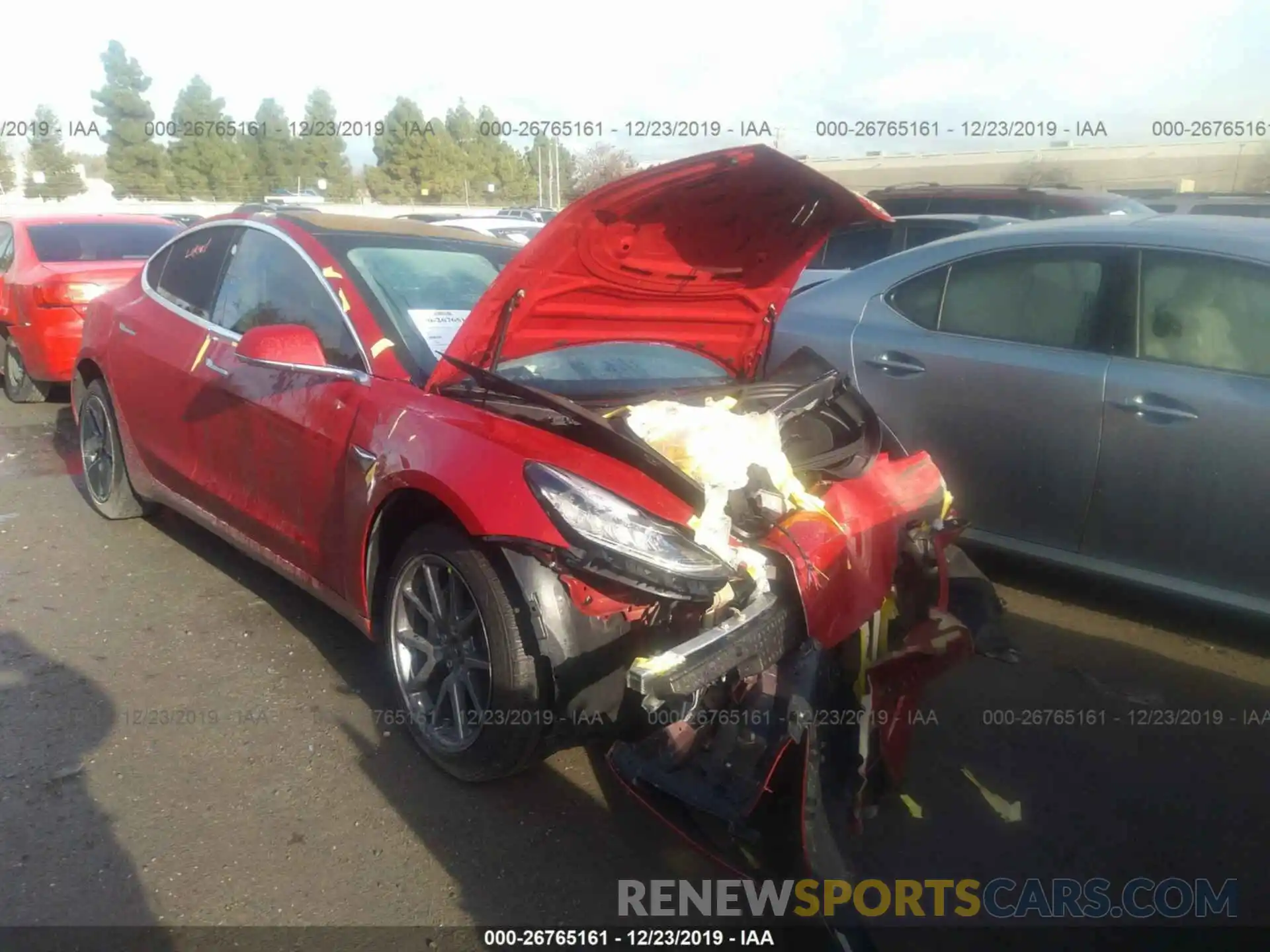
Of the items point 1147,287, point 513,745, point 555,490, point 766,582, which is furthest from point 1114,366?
point 513,745

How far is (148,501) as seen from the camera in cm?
498

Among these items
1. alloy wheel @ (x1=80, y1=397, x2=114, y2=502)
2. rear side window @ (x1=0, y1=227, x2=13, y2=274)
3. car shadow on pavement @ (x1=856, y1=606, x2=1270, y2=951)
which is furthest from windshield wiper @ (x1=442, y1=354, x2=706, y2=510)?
rear side window @ (x1=0, y1=227, x2=13, y2=274)

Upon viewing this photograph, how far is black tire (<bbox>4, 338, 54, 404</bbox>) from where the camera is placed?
805 cm

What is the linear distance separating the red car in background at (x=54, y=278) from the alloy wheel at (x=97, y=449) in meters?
1.92

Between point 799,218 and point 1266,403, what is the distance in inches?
68.8

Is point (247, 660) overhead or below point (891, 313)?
below

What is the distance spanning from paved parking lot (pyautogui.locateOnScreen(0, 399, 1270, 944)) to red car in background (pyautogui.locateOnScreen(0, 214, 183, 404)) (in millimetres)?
3755

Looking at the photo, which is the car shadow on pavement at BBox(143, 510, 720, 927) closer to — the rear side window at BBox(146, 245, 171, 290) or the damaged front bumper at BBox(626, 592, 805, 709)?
the damaged front bumper at BBox(626, 592, 805, 709)

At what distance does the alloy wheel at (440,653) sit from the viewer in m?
2.74

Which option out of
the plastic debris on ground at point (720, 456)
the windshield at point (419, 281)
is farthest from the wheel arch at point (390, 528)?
the plastic debris on ground at point (720, 456)

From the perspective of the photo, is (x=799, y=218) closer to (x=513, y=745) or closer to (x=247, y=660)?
(x=513, y=745)

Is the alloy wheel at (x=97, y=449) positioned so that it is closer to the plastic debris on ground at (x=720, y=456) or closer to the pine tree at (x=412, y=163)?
the plastic debris on ground at (x=720, y=456)

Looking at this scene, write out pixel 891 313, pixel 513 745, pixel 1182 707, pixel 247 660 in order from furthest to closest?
pixel 891 313, pixel 247 660, pixel 1182 707, pixel 513 745

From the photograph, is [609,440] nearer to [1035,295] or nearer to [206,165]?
[1035,295]
